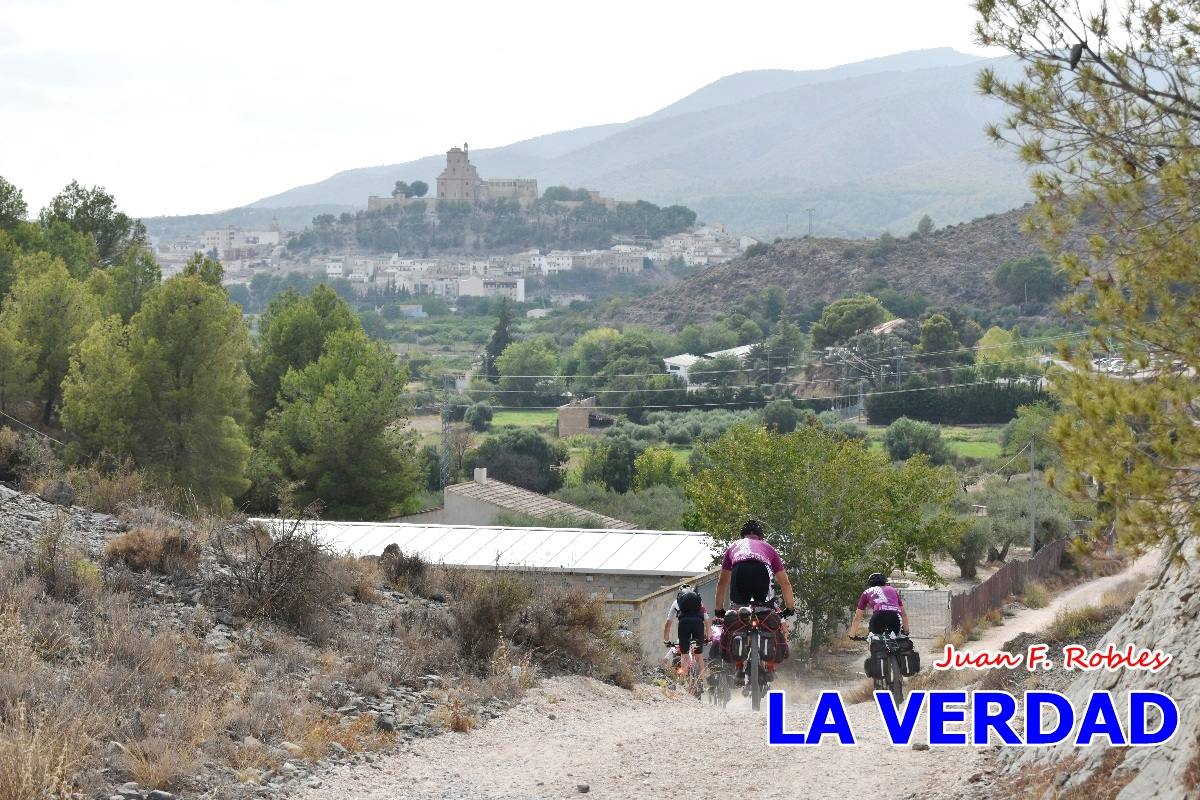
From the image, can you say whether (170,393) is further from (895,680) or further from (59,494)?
(895,680)

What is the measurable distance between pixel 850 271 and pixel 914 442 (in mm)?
79252

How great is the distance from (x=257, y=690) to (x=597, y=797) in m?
2.96

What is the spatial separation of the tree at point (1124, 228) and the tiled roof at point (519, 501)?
2766cm

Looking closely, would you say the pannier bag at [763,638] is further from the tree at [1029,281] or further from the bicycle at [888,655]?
the tree at [1029,281]

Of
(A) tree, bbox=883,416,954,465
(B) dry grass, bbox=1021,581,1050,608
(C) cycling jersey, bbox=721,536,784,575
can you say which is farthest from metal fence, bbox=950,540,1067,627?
(A) tree, bbox=883,416,954,465

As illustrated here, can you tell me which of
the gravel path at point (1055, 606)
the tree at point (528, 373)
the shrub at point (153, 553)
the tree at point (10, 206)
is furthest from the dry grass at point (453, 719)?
the tree at point (528, 373)

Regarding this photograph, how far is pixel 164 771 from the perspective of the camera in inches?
317

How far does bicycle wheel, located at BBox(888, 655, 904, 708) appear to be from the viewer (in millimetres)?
10148

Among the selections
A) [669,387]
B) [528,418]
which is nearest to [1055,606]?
[528,418]

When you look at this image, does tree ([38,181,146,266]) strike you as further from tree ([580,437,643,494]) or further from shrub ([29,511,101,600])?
shrub ([29,511,101,600])

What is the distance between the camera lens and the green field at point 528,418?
8431cm

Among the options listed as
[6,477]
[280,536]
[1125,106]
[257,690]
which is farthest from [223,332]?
[1125,106]

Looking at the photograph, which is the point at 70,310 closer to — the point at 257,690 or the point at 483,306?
the point at 257,690

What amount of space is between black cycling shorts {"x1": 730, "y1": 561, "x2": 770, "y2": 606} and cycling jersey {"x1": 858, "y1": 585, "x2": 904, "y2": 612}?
2.84ft
